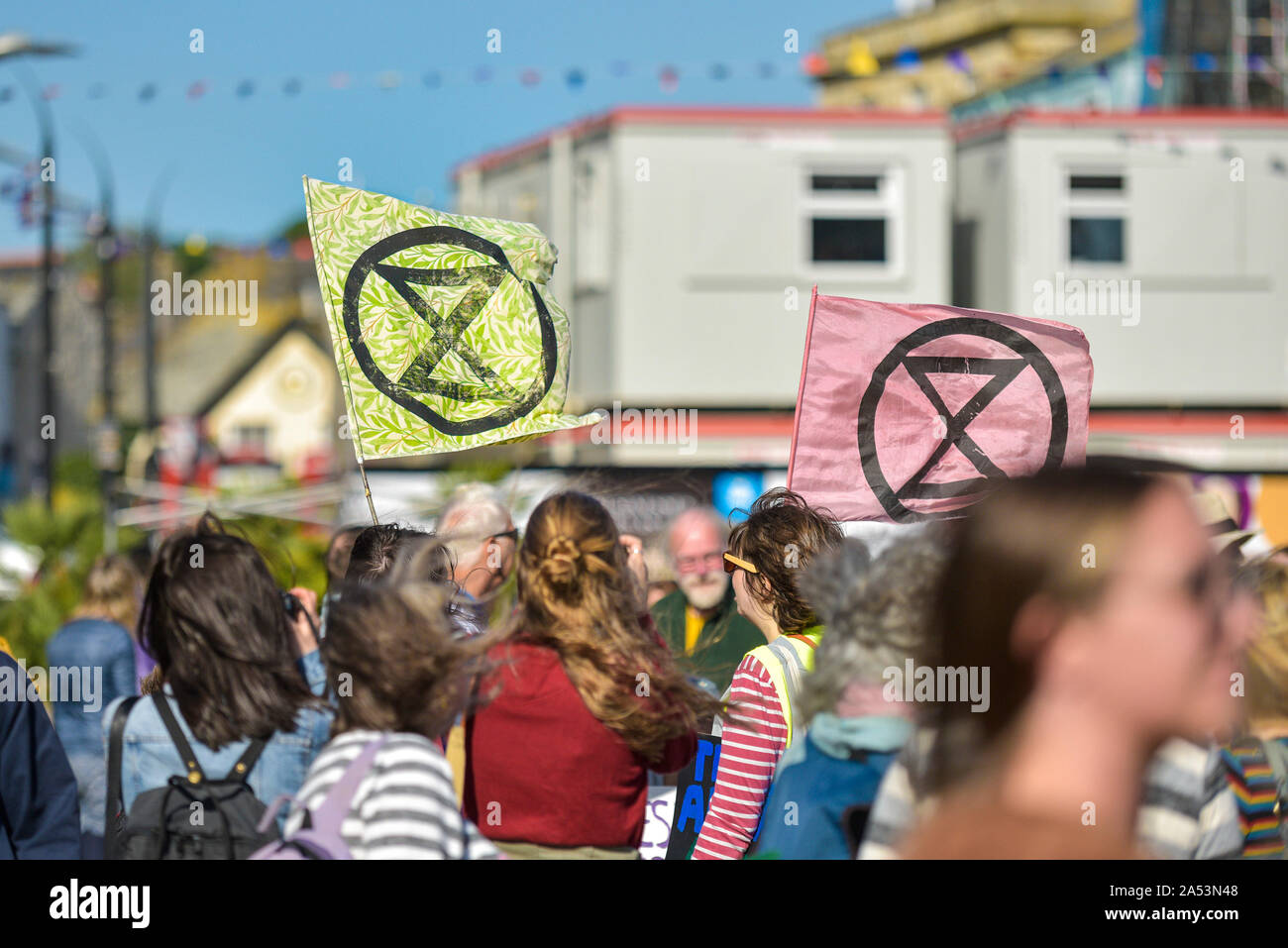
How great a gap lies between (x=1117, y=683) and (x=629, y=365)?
16.9 metres

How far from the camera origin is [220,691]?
122 inches

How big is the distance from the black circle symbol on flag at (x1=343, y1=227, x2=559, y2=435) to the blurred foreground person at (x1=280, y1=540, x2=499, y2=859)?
1747mm

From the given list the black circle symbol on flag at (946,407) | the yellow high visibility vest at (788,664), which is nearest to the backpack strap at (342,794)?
the yellow high visibility vest at (788,664)

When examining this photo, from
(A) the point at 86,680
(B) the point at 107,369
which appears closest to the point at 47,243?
(B) the point at 107,369

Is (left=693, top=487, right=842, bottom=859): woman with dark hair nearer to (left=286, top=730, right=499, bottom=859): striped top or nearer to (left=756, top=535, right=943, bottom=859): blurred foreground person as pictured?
(left=756, top=535, right=943, bottom=859): blurred foreground person

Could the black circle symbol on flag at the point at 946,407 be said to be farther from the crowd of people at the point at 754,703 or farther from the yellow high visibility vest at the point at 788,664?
the yellow high visibility vest at the point at 788,664

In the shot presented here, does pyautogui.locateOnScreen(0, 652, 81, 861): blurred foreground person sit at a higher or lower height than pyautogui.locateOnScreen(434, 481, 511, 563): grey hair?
lower

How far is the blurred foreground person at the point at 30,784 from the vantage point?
3.18m

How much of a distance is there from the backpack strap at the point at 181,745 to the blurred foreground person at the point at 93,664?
1963mm

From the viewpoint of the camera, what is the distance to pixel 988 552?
1556mm

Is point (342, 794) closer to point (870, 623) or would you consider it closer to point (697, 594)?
point (870, 623)

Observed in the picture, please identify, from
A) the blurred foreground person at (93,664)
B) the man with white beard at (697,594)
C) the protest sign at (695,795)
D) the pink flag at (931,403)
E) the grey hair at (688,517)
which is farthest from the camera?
the grey hair at (688,517)

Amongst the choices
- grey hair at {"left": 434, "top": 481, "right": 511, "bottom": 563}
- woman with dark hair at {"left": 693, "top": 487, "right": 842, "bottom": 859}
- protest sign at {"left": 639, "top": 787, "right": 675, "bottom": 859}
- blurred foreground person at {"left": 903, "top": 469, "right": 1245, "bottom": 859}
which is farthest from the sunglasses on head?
blurred foreground person at {"left": 903, "top": 469, "right": 1245, "bottom": 859}

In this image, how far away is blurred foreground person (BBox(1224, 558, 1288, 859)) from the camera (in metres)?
2.69
